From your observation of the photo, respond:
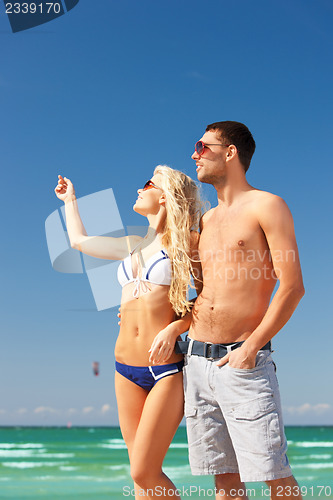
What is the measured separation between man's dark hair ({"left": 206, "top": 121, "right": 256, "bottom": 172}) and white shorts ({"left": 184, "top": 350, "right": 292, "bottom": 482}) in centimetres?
139

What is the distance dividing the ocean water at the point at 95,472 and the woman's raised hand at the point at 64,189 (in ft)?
19.3

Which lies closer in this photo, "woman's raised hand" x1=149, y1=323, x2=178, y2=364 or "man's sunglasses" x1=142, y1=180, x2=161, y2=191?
"woman's raised hand" x1=149, y1=323, x2=178, y2=364

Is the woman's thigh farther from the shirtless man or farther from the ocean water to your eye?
the ocean water

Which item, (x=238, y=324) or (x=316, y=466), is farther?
(x=316, y=466)

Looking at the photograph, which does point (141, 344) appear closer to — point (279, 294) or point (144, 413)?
point (144, 413)

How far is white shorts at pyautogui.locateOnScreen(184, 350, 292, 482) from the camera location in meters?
3.47

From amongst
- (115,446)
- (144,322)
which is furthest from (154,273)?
(115,446)

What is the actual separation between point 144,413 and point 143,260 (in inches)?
41.9

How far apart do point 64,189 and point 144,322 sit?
1288 mm

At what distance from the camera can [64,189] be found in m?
4.50

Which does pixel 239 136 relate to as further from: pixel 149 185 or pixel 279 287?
pixel 279 287

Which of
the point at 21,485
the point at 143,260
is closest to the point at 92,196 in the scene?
the point at 143,260

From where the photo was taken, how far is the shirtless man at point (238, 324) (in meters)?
3.52

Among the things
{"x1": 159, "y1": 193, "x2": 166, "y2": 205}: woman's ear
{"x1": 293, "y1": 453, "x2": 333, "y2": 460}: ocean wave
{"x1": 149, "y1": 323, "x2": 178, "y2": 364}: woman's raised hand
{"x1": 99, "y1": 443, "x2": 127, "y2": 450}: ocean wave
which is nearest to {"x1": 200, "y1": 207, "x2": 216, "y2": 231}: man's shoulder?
{"x1": 159, "y1": 193, "x2": 166, "y2": 205}: woman's ear
